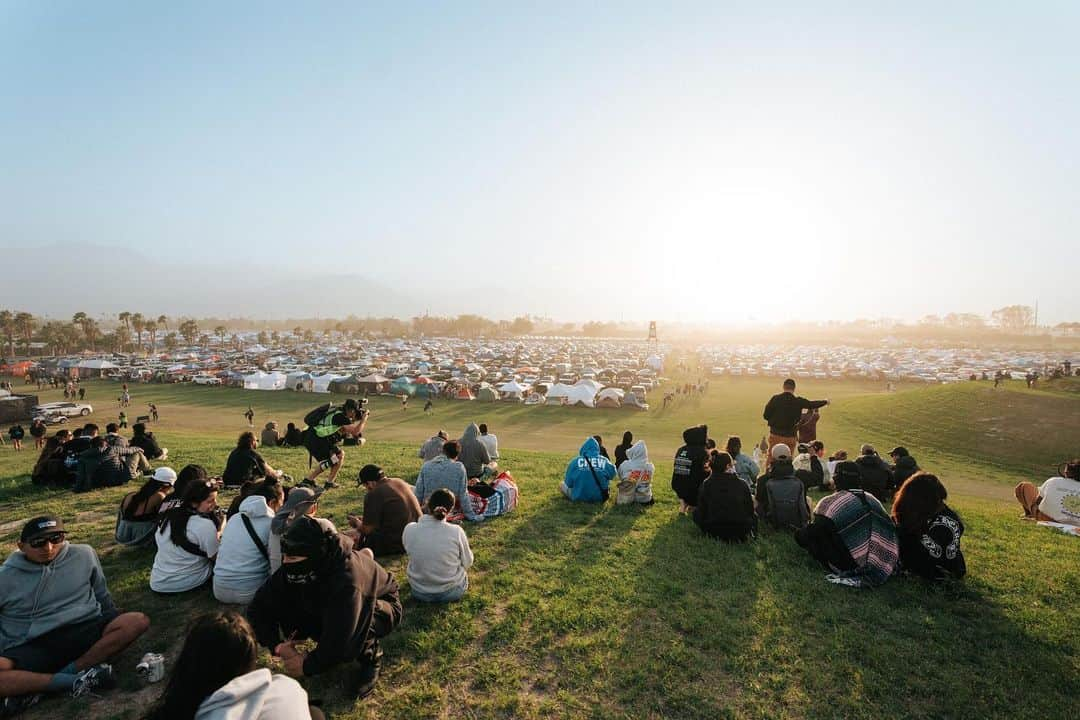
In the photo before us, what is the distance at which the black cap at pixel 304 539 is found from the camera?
341 cm

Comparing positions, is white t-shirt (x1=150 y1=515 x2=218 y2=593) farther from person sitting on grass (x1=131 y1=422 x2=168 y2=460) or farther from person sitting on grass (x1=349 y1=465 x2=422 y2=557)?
person sitting on grass (x1=131 y1=422 x2=168 y2=460)

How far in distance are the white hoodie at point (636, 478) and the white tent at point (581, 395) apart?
3187 cm

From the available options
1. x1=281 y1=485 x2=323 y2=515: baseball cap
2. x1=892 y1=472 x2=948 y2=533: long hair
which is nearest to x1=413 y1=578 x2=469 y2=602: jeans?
x1=281 y1=485 x2=323 y2=515: baseball cap

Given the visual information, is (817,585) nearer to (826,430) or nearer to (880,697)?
(880,697)

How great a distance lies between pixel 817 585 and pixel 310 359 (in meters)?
83.1

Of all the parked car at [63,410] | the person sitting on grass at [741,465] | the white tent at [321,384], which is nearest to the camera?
the person sitting on grass at [741,465]

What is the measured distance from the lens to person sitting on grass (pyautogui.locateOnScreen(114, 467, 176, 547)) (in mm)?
6043

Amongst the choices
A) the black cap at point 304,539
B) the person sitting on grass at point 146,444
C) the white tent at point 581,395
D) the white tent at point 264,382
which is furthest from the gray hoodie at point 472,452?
the white tent at point 264,382

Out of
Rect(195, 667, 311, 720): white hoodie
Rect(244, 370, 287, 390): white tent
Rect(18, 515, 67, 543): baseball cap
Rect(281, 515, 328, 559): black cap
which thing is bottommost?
Rect(244, 370, 287, 390): white tent

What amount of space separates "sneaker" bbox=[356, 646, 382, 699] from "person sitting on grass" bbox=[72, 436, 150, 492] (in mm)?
8285

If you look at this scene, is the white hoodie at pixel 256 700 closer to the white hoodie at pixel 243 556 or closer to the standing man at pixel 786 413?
the white hoodie at pixel 243 556

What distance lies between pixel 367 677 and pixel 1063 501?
A: 414 inches

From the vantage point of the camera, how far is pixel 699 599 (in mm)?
5082

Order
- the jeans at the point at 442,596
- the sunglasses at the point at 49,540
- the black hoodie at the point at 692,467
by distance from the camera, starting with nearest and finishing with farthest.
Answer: the sunglasses at the point at 49,540 → the jeans at the point at 442,596 → the black hoodie at the point at 692,467
